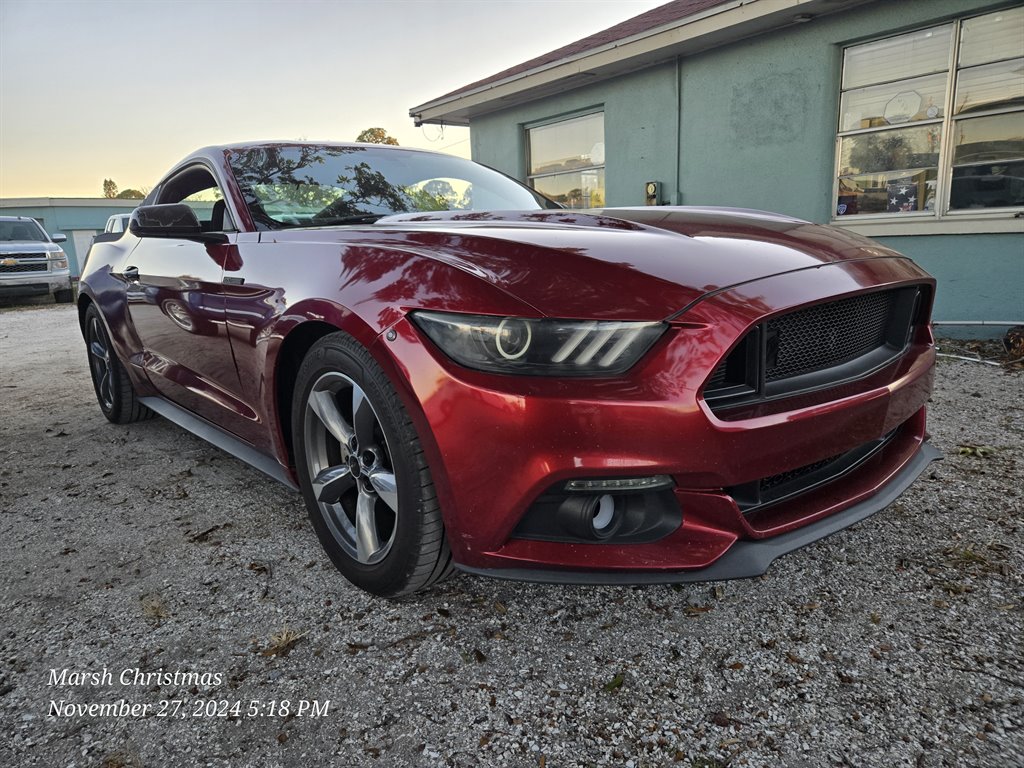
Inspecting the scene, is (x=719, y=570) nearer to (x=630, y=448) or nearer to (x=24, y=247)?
(x=630, y=448)

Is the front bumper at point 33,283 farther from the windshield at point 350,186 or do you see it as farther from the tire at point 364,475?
the tire at point 364,475

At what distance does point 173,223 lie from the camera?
257cm

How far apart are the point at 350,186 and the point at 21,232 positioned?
666 inches

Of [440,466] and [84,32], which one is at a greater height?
[84,32]

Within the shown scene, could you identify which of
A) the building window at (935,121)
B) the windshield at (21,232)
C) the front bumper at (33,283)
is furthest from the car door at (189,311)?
the windshield at (21,232)

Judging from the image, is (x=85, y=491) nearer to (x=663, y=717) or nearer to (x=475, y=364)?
(x=475, y=364)

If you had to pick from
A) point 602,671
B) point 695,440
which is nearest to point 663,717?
point 602,671

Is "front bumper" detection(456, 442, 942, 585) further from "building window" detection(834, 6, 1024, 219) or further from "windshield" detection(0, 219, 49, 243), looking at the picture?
"windshield" detection(0, 219, 49, 243)

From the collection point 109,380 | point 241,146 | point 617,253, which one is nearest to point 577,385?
point 617,253

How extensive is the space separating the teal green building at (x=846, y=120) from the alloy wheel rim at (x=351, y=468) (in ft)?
19.7

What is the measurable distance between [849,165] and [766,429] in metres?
6.12

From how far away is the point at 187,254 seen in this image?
280 centimetres

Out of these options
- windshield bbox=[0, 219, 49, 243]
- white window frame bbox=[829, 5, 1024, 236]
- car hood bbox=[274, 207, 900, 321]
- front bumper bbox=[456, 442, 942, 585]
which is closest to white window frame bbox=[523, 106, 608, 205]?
white window frame bbox=[829, 5, 1024, 236]

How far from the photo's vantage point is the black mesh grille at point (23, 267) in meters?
14.4
